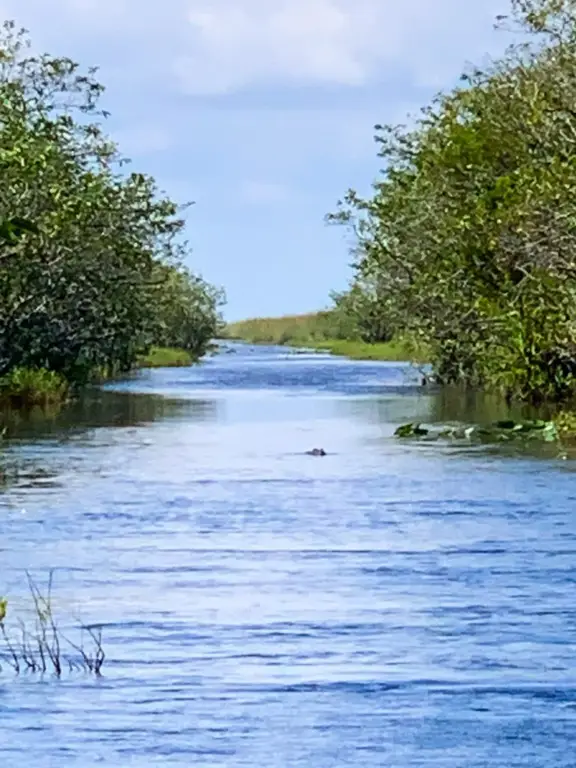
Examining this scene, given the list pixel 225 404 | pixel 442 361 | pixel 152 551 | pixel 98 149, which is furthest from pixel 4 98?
pixel 152 551

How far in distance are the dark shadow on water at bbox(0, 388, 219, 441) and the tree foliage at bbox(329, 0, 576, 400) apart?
7113 mm

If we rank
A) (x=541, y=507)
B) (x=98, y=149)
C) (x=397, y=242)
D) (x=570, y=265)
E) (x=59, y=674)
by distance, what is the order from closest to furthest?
(x=59, y=674) → (x=541, y=507) → (x=570, y=265) → (x=98, y=149) → (x=397, y=242)

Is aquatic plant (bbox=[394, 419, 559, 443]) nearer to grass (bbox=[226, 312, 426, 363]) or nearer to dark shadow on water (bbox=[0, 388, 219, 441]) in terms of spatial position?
dark shadow on water (bbox=[0, 388, 219, 441])

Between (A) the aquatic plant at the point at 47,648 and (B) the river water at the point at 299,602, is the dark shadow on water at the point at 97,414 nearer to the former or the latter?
(B) the river water at the point at 299,602

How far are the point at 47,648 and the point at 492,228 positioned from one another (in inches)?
1539

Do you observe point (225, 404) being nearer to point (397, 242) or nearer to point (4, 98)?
point (397, 242)

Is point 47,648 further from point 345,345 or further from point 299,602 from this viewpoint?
point 345,345

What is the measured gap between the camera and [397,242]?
63.4 m

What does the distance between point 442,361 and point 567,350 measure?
72.7 feet

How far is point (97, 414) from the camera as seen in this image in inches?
2136

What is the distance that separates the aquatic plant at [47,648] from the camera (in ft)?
52.6

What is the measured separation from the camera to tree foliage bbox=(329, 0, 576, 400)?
4116 centimetres

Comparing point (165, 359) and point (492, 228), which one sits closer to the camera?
point (492, 228)

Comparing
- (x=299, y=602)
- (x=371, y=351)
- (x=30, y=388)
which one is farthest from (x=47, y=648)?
(x=371, y=351)
